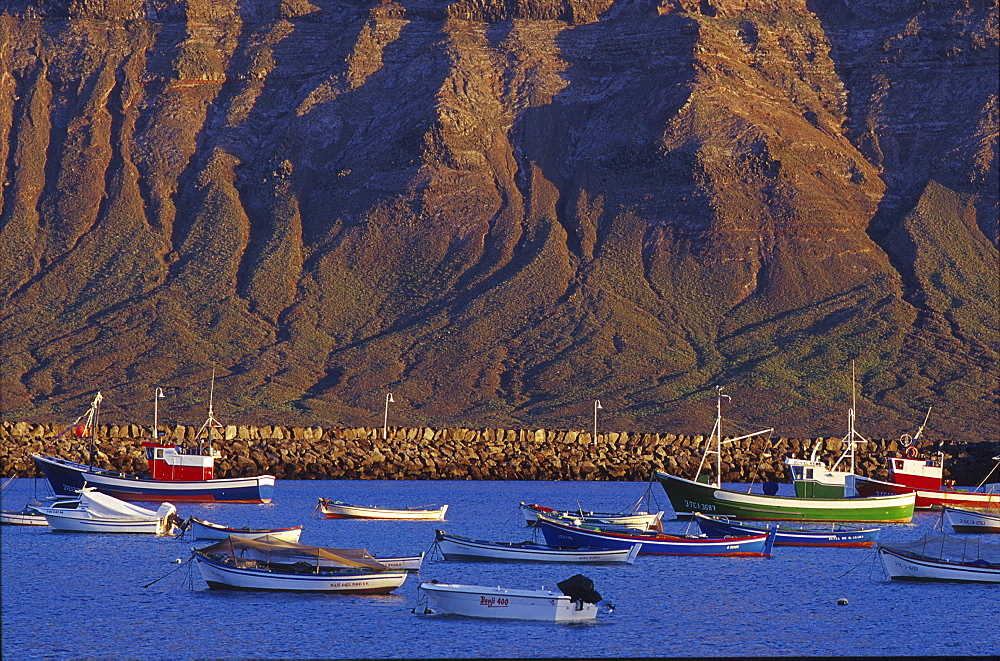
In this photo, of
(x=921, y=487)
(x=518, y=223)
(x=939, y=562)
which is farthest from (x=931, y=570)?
(x=518, y=223)

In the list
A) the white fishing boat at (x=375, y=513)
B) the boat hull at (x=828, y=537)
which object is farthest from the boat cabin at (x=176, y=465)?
the boat hull at (x=828, y=537)

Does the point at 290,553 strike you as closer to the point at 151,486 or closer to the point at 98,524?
the point at 98,524

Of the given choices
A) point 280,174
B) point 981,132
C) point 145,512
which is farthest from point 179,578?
point 981,132

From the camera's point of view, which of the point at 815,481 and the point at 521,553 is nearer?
the point at 521,553

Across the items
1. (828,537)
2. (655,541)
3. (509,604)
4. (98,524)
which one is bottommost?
(509,604)

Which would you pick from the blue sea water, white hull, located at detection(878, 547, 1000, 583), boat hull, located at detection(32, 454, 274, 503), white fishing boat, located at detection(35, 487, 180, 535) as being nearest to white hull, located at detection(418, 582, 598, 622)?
the blue sea water

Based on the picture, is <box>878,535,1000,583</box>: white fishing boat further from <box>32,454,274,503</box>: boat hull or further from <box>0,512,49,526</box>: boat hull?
<box>32,454,274,503</box>: boat hull
